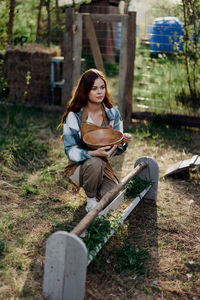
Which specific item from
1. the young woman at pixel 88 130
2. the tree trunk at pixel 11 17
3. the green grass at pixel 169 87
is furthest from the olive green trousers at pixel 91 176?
the tree trunk at pixel 11 17

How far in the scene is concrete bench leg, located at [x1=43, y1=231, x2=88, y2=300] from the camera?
233cm

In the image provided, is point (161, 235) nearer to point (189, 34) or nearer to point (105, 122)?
point (105, 122)

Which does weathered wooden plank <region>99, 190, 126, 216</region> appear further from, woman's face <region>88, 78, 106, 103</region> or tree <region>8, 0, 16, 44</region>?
tree <region>8, 0, 16, 44</region>

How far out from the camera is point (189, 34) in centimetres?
666

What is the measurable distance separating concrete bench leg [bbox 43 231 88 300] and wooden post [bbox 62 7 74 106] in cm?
511

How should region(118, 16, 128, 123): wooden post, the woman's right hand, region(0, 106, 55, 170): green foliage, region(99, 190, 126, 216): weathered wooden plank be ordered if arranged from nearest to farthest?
1. region(99, 190, 126, 216): weathered wooden plank
2. the woman's right hand
3. region(0, 106, 55, 170): green foliage
4. region(118, 16, 128, 123): wooden post

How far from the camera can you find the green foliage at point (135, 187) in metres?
3.85

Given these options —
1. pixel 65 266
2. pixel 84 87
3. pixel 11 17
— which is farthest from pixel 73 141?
pixel 11 17

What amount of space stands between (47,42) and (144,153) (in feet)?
13.0

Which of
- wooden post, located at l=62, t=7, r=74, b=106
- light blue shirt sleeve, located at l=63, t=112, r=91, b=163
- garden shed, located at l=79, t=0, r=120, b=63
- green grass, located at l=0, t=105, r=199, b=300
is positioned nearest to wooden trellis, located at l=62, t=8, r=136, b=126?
wooden post, located at l=62, t=7, r=74, b=106

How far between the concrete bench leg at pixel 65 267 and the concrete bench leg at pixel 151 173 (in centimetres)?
187

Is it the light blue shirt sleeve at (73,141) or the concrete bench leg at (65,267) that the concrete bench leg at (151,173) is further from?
the concrete bench leg at (65,267)

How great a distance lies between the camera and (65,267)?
2.39 metres

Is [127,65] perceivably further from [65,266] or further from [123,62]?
[65,266]
